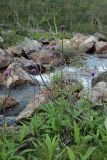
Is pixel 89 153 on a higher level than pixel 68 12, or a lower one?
higher

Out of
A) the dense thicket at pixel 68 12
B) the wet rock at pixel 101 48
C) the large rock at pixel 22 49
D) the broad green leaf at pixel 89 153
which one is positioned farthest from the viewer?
the dense thicket at pixel 68 12

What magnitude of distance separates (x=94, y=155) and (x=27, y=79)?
26.9ft

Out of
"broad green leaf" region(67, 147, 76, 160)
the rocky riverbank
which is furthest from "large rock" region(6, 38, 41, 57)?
"broad green leaf" region(67, 147, 76, 160)

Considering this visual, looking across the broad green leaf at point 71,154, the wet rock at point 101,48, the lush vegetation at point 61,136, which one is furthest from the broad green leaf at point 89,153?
the wet rock at point 101,48

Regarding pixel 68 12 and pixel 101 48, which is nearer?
pixel 101 48

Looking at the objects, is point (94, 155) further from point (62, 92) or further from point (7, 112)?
point (7, 112)

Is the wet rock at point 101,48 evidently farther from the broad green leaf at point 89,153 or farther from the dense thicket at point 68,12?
the dense thicket at point 68,12

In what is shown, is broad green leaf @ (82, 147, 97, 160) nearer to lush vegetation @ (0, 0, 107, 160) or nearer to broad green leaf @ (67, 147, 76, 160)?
lush vegetation @ (0, 0, 107, 160)

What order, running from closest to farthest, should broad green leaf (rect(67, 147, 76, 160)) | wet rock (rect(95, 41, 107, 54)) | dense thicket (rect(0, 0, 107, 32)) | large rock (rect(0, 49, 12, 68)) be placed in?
broad green leaf (rect(67, 147, 76, 160)) < large rock (rect(0, 49, 12, 68)) < wet rock (rect(95, 41, 107, 54)) < dense thicket (rect(0, 0, 107, 32))

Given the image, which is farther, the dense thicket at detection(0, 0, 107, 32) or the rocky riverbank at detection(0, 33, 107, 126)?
the dense thicket at detection(0, 0, 107, 32)

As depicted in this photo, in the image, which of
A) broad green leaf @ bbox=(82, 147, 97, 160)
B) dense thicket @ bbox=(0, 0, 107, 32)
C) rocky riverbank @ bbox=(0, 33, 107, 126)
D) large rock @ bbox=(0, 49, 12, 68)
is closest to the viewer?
broad green leaf @ bbox=(82, 147, 97, 160)

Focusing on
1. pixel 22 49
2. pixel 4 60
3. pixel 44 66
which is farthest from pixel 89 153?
pixel 22 49

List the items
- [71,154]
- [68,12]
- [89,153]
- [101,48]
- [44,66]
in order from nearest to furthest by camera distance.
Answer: [71,154], [89,153], [44,66], [101,48], [68,12]

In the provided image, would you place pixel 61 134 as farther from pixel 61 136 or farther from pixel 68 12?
pixel 68 12
